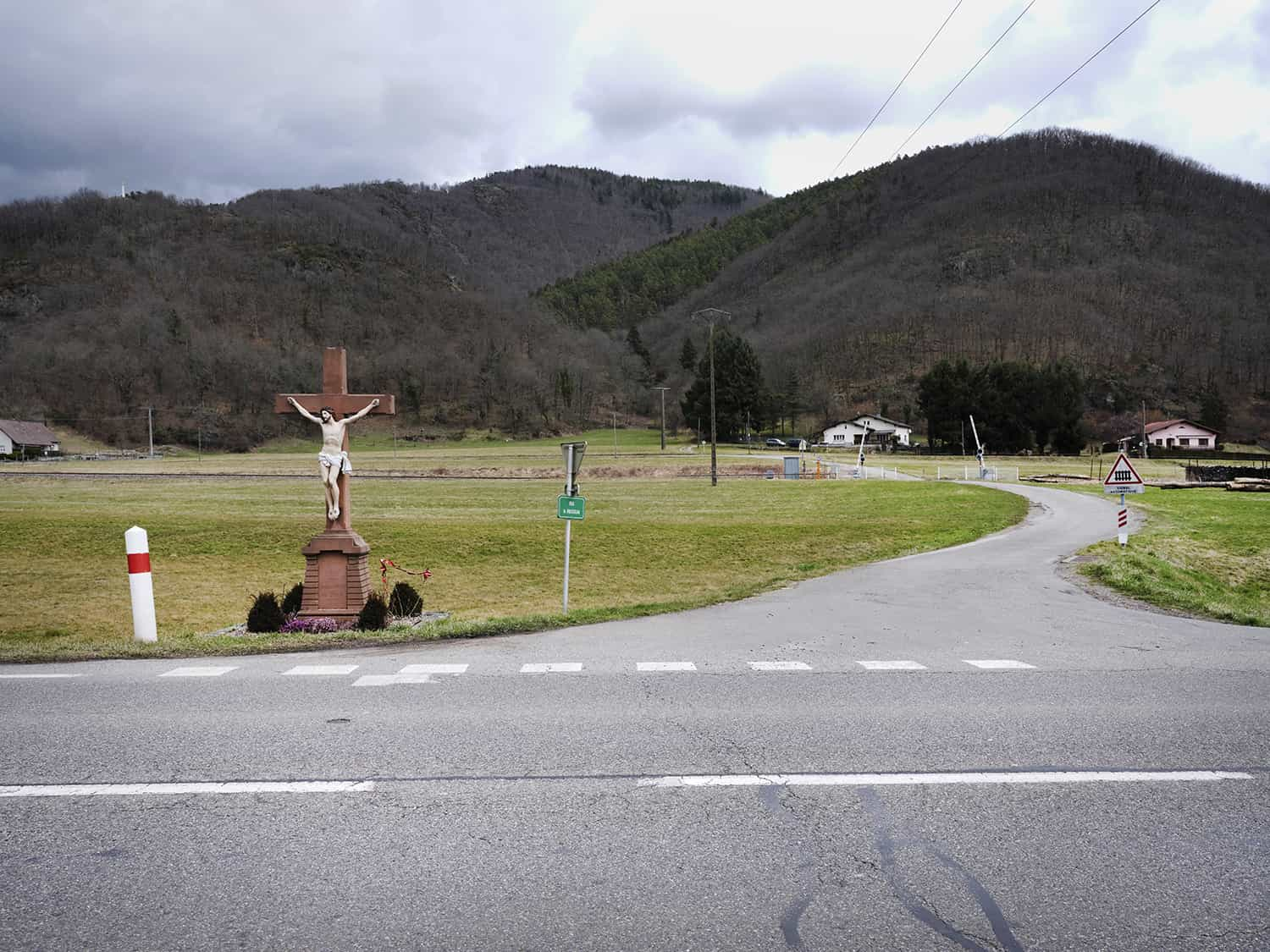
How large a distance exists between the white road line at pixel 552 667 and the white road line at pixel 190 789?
10.2ft

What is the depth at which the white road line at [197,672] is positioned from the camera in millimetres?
7895

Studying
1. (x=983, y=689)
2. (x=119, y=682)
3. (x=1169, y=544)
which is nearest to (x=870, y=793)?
(x=983, y=689)

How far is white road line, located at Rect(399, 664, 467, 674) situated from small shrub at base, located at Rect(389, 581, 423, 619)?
616cm

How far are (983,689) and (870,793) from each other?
9.86 ft

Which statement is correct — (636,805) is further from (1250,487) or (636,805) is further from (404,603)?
(1250,487)

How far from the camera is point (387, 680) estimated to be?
7.70m

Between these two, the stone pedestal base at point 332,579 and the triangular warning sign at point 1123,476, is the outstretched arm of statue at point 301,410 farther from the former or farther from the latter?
the triangular warning sign at point 1123,476

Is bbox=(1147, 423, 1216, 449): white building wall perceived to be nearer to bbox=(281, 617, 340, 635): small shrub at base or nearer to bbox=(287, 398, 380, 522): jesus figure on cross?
bbox=(287, 398, 380, 522): jesus figure on cross

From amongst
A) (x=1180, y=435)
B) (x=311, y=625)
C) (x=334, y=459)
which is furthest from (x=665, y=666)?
(x=1180, y=435)

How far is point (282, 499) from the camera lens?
135ft

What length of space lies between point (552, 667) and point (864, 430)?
12881 centimetres

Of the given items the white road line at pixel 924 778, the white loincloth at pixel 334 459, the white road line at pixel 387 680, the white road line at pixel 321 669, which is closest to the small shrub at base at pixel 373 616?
the white loincloth at pixel 334 459

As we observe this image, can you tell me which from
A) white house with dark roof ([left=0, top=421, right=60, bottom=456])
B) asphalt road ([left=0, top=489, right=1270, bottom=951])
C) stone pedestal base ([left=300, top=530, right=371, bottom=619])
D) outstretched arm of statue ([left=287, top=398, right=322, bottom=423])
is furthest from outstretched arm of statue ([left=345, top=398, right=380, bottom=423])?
white house with dark roof ([left=0, top=421, right=60, bottom=456])

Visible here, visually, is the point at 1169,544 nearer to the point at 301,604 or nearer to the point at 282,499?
the point at 301,604
